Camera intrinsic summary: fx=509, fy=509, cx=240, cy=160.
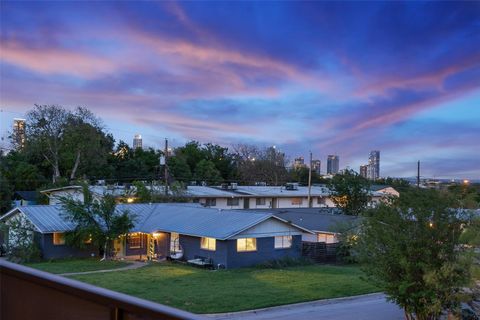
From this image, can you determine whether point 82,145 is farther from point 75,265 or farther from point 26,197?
point 75,265

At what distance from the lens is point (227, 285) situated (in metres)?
24.4

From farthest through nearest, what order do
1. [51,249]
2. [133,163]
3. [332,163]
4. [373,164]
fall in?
1. [332,163]
2. [373,164]
3. [133,163]
4. [51,249]

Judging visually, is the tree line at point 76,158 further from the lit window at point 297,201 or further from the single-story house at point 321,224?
the single-story house at point 321,224

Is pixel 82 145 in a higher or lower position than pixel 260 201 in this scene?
higher

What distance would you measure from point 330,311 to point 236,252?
10886mm

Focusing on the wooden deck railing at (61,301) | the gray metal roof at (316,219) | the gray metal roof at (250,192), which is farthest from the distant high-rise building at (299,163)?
the wooden deck railing at (61,301)

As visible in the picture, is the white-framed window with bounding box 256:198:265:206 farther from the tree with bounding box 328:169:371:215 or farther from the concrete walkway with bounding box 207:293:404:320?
the concrete walkway with bounding box 207:293:404:320

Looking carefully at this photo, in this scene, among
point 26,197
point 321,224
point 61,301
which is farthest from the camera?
point 26,197

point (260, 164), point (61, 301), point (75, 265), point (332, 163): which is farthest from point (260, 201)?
point (61, 301)

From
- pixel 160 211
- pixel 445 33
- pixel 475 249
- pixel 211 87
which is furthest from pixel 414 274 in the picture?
pixel 160 211

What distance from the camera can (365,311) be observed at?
21.3m

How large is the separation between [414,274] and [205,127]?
59.8 meters

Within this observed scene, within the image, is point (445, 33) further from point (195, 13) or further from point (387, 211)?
point (195, 13)

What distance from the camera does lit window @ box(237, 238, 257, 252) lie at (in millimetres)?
31212
